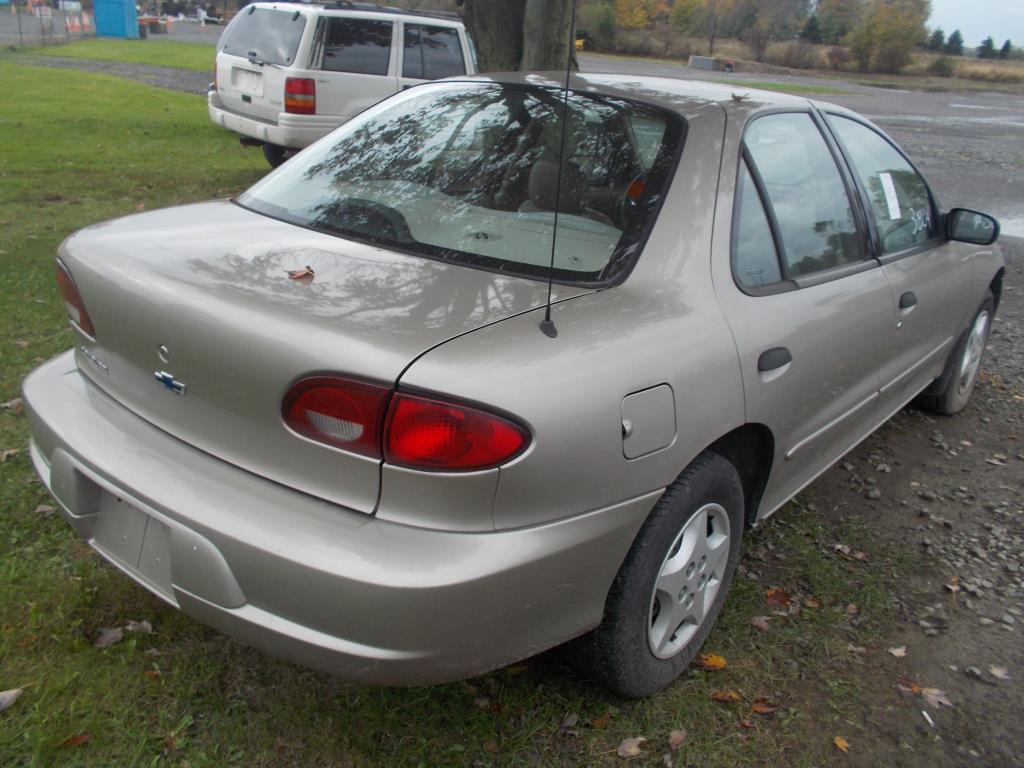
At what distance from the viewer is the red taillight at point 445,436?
1863 millimetres

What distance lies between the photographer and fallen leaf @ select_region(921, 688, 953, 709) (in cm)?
270

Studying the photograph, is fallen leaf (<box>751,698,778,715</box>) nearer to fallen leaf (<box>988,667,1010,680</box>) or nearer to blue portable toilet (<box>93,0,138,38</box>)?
fallen leaf (<box>988,667,1010,680</box>)

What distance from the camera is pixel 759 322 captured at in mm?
2604

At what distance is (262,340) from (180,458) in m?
0.41

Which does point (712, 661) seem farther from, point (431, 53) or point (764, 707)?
point (431, 53)

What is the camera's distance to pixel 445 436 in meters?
1.87

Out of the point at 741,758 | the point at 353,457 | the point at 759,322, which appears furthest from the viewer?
the point at 759,322

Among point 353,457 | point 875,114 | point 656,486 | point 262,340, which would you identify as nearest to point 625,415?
point 656,486

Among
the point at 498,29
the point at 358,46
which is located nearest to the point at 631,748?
the point at 498,29

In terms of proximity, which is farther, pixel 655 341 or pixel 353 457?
pixel 655 341

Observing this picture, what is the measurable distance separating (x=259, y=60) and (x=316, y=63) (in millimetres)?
672

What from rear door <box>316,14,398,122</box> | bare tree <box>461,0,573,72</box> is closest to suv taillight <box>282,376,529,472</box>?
bare tree <box>461,0,573,72</box>

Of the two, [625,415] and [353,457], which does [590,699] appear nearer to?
[625,415]

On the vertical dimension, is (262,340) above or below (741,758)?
above
